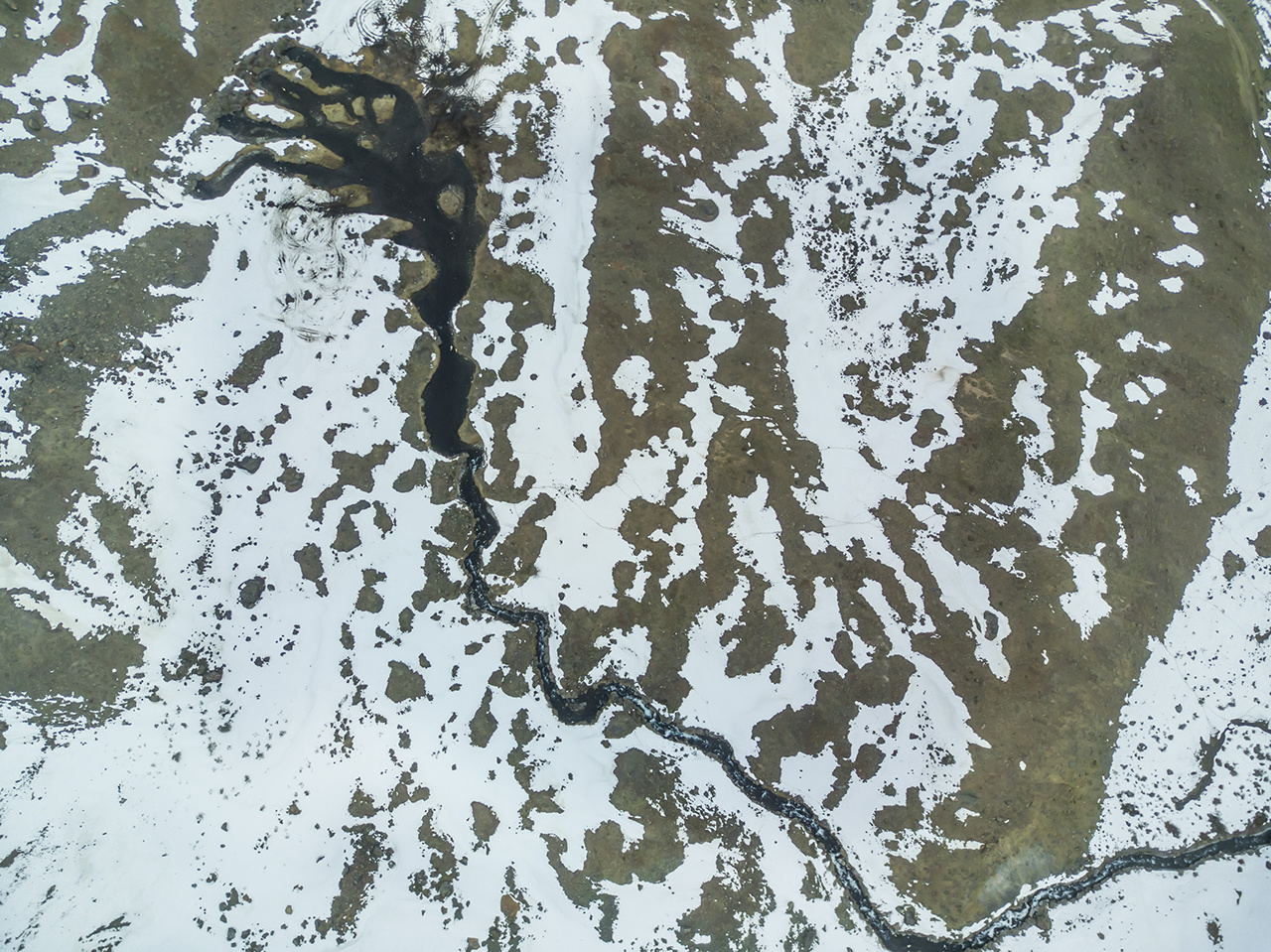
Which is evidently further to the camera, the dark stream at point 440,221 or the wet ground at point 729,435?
the dark stream at point 440,221

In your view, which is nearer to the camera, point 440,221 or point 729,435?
point 729,435

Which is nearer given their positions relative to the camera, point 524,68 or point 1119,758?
point 1119,758

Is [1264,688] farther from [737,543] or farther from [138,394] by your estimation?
[138,394]

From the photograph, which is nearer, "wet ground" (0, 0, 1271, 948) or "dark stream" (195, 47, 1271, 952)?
"wet ground" (0, 0, 1271, 948)

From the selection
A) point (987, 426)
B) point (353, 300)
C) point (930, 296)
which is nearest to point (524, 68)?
point (353, 300)

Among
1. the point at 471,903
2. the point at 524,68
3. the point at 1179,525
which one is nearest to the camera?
the point at 471,903

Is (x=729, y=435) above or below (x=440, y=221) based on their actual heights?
below

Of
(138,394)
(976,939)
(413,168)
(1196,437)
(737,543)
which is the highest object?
(413,168)

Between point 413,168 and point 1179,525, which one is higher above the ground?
point 413,168
